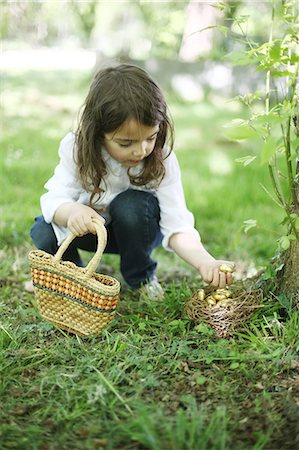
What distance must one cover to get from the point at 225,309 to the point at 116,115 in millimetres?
762

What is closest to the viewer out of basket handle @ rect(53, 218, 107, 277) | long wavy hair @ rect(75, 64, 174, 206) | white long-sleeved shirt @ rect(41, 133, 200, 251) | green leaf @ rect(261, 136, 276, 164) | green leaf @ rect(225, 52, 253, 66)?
green leaf @ rect(261, 136, 276, 164)

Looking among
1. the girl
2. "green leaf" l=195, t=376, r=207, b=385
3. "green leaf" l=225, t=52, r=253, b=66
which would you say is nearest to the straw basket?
the girl

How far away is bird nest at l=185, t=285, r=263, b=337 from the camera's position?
2061 millimetres

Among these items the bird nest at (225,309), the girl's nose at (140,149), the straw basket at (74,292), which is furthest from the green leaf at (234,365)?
the girl's nose at (140,149)

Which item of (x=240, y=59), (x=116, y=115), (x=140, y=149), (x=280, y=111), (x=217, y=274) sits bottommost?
(x=217, y=274)

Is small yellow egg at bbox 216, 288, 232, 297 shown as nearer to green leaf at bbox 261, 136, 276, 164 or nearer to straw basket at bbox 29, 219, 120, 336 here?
straw basket at bbox 29, 219, 120, 336

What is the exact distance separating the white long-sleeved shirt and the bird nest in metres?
0.39

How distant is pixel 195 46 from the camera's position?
29.8 ft

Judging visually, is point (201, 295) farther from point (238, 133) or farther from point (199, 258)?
point (238, 133)

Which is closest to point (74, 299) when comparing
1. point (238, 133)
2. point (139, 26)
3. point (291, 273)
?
point (291, 273)

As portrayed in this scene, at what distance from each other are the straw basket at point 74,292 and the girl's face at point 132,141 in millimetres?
282

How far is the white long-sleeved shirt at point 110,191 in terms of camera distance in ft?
7.98

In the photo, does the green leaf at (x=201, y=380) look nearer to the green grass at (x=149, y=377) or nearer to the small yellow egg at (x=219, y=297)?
the green grass at (x=149, y=377)

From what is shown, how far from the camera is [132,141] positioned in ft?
7.22
